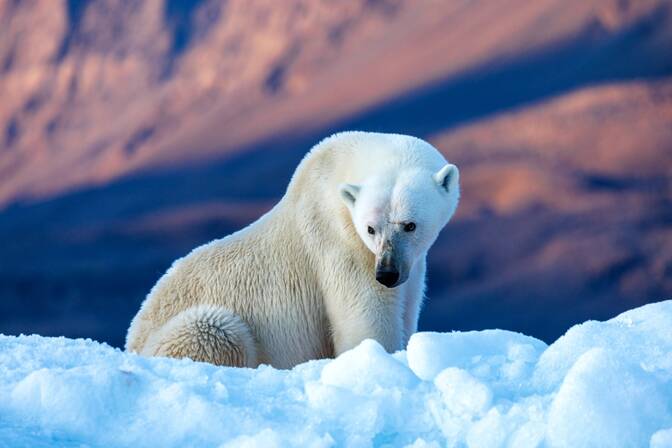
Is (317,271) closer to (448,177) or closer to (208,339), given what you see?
(208,339)

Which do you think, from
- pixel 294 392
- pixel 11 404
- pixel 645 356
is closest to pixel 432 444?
pixel 294 392

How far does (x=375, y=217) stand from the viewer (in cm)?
679

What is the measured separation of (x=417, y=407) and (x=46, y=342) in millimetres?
2034

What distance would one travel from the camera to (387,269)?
6.75 metres

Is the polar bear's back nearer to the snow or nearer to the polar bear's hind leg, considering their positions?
the polar bear's hind leg

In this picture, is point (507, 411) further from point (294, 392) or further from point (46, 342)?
point (46, 342)

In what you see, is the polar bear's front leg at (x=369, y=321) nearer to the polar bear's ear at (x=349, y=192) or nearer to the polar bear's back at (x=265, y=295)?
the polar bear's back at (x=265, y=295)

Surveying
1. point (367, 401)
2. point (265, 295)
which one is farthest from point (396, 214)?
point (367, 401)

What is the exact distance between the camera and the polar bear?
22.9 feet

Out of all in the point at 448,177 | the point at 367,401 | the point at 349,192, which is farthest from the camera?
the point at 448,177

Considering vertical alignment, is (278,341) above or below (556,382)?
above

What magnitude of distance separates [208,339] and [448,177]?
6.97 feet

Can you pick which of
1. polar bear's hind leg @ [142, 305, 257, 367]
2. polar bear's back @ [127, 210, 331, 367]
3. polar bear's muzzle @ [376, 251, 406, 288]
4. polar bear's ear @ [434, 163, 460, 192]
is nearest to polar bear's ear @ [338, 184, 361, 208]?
polar bear's muzzle @ [376, 251, 406, 288]

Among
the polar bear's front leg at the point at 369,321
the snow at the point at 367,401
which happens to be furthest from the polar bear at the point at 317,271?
the snow at the point at 367,401
